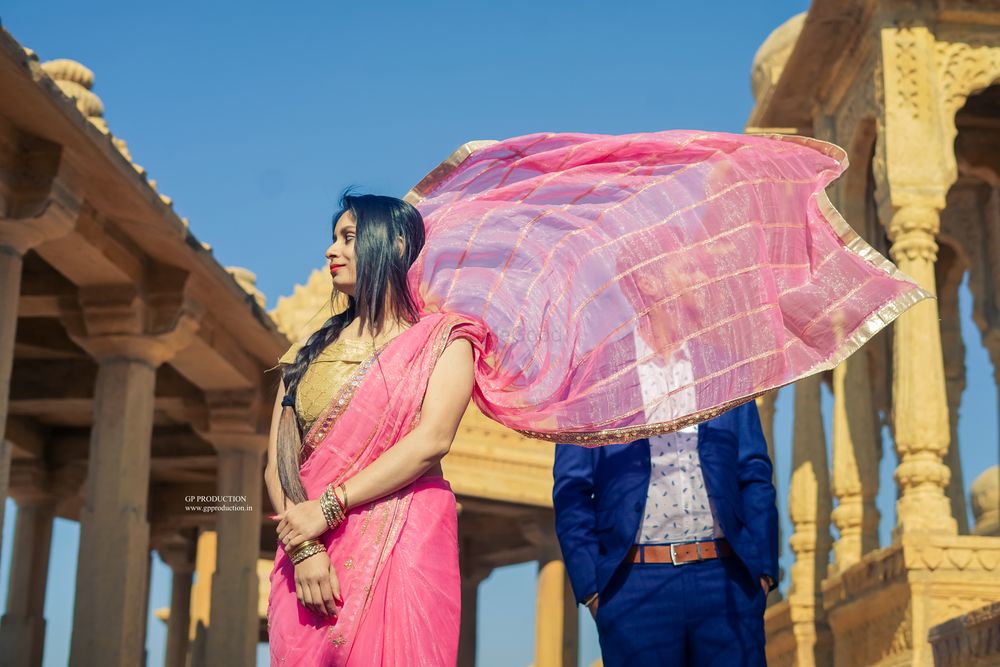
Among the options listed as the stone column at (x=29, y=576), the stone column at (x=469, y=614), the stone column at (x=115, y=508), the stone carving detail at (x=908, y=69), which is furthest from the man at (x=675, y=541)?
the stone column at (x=469, y=614)

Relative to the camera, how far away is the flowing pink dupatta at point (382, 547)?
125 inches

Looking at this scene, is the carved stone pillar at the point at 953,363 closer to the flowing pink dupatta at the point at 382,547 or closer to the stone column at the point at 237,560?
the stone column at the point at 237,560

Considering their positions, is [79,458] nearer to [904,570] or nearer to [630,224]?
[904,570]

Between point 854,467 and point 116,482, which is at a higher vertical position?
point 854,467

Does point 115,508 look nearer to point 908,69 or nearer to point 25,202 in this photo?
point 25,202

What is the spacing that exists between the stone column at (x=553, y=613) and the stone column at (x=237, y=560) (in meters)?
5.30

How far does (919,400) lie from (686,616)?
5.92 meters

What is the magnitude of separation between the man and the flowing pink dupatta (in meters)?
1.20

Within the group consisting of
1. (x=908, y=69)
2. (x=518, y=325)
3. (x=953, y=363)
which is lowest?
(x=518, y=325)

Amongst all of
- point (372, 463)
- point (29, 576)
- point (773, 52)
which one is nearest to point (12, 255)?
point (372, 463)

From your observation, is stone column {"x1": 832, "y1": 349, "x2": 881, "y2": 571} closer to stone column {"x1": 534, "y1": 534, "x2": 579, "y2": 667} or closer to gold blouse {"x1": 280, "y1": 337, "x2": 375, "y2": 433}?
stone column {"x1": 534, "y1": 534, "x2": 579, "y2": 667}

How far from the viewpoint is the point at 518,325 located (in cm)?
369

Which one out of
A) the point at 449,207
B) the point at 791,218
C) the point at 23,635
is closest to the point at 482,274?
the point at 449,207

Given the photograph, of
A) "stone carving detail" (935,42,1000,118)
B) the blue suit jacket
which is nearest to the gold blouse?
the blue suit jacket
